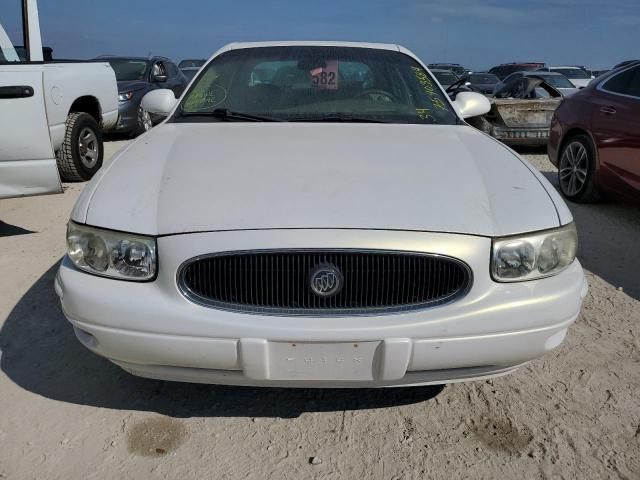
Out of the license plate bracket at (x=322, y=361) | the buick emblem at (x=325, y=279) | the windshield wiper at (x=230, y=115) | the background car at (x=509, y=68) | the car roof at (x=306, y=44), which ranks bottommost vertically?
the background car at (x=509, y=68)

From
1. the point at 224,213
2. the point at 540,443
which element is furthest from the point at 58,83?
the point at 540,443

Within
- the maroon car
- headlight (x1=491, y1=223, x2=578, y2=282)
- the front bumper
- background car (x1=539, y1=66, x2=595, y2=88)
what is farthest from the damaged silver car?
background car (x1=539, y1=66, x2=595, y2=88)

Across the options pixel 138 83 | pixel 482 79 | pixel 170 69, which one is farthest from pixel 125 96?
pixel 482 79

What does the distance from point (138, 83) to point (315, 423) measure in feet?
29.3

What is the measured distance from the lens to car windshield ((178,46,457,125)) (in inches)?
123

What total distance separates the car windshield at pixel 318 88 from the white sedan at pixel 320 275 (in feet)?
2.98

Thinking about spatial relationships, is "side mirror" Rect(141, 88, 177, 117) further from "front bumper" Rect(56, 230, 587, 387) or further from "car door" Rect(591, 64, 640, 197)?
"car door" Rect(591, 64, 640, 197)

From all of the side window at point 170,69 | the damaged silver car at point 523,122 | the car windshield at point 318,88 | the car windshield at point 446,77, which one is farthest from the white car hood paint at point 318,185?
the car windshield at point 446,77

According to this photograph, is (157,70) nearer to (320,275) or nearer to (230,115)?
(230,115)

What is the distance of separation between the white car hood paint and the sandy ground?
0.87 metres

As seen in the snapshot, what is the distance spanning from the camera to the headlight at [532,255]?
78.5 inches

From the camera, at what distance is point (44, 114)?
164 inches

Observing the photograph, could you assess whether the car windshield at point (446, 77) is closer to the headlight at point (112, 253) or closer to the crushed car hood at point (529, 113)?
the crushed car hood at point (529, 113)

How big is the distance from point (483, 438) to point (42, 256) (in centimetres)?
333
